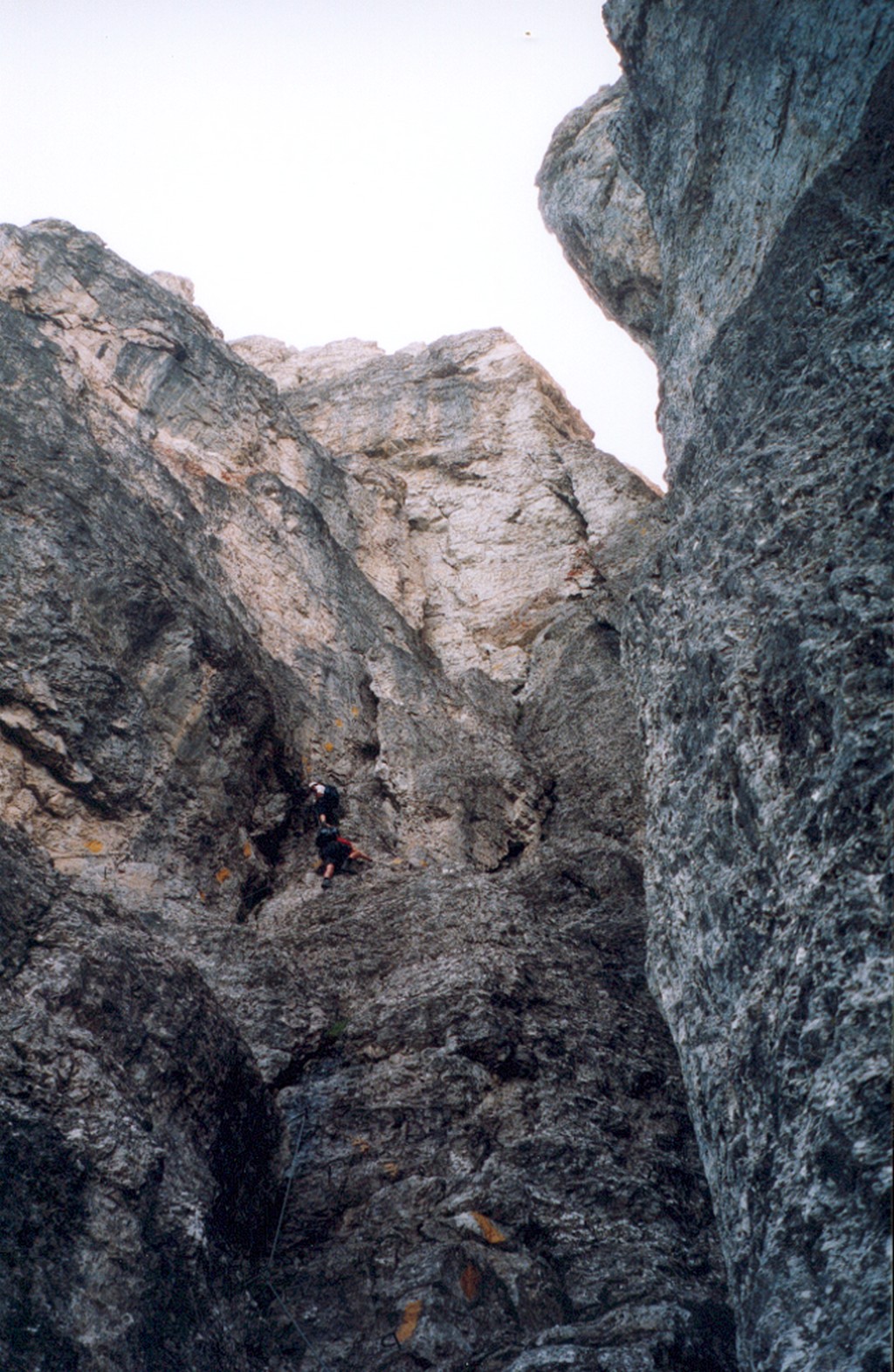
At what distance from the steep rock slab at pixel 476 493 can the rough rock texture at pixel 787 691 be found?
8878 millimetres

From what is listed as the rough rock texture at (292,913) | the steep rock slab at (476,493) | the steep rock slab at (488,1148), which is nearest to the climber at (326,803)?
the rough rock texture at (292,913)

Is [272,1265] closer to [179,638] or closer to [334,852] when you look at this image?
[334,852]

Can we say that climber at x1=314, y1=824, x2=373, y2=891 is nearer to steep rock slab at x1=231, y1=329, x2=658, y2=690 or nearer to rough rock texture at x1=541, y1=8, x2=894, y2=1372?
rough rock texture at x1=541, y1=8, x2=894, y2=1372

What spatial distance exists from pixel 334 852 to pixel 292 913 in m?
1.15

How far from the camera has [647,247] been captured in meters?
21.9

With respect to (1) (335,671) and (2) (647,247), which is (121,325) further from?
(2) (647,247)

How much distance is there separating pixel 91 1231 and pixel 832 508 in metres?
7.87

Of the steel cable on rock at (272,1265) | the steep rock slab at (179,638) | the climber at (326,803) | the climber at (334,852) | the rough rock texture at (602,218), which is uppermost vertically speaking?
the rough rock texture at (602,218)

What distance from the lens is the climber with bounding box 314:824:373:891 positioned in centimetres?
1356

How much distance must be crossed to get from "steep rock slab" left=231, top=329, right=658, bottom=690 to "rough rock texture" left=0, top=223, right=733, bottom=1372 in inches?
6.3

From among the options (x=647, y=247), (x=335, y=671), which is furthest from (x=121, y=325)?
(x=647, y=247)

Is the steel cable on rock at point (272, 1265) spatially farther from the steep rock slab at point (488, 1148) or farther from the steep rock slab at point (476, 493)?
the steep rock slab at point (476, 493)

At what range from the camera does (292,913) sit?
42.0 feet

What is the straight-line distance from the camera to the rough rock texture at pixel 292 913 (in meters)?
7.19
